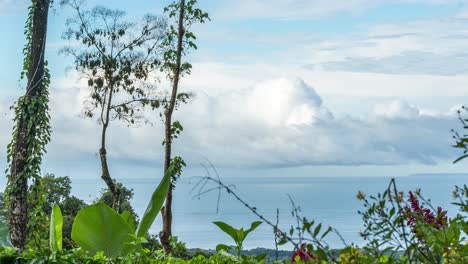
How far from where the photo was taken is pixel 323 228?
5.15ft

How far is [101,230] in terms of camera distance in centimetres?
437

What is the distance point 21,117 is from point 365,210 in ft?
26.3

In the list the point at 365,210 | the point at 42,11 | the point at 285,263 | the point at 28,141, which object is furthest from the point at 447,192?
the point at 42,11

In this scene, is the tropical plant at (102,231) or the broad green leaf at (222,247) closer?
the broad green leaf at (222,247)

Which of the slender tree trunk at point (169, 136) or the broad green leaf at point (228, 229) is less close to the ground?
the slender tree trunk at point (169, 136)

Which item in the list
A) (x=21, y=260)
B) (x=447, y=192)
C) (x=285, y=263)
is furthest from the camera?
(x=21, y=260)

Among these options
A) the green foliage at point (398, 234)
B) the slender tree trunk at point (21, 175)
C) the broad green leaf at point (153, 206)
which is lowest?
the green foliage at point (398, 234)

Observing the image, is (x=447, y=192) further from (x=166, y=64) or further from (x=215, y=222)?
(x=166, y=64)

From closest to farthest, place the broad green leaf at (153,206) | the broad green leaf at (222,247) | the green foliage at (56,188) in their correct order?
the broad green leaf at (222,247)
the broad green leaf at (153,206)
the green foliage at (56,188)

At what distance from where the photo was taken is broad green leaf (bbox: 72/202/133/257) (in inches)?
172

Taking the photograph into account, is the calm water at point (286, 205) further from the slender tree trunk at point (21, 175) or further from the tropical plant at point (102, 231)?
the slender tree trunk at point (21, 175)

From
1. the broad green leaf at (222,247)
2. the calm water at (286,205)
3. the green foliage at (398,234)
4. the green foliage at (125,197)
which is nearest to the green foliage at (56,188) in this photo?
the green foliage at (125,197)

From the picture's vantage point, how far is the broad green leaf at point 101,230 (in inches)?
172

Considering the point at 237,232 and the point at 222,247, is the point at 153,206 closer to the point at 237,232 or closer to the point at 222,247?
the point at 222,247
